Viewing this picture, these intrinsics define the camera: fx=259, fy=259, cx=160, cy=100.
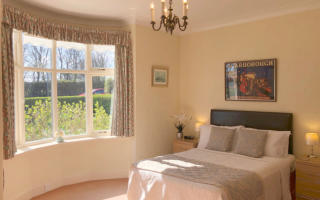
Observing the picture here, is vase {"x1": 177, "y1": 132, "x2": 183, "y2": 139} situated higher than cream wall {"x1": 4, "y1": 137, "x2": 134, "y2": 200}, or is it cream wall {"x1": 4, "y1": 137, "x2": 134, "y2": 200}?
vase {"x1": 177, "y1": 132, "x2": 183, "y2": 139}

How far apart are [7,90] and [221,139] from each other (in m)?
3.16

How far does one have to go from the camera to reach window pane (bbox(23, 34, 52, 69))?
390cm

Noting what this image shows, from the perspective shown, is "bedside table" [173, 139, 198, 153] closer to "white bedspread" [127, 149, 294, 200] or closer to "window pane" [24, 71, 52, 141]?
"white bedspread" [127, 149, 294, 200]

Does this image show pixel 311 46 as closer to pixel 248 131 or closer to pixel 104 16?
pixel 248 131

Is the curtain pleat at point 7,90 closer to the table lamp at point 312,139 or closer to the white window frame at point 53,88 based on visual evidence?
the white window frame at point 53,88

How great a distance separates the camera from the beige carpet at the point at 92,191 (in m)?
3.91

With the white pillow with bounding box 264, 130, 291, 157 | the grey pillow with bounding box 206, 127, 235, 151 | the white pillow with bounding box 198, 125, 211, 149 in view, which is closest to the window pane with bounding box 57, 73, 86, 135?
the white pillow with bounding box 198, 125, 211, 149

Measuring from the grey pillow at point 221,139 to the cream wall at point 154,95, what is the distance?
3.92ft

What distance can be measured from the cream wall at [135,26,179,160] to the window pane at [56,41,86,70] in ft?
3.20

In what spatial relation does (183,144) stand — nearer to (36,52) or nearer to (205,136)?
(205,136)

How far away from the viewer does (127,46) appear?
4.68 metres

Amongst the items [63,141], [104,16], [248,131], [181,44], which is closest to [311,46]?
[248,131]

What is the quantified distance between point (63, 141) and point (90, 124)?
0.57m

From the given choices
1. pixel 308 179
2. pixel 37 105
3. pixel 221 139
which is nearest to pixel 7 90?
pixel 37 105
